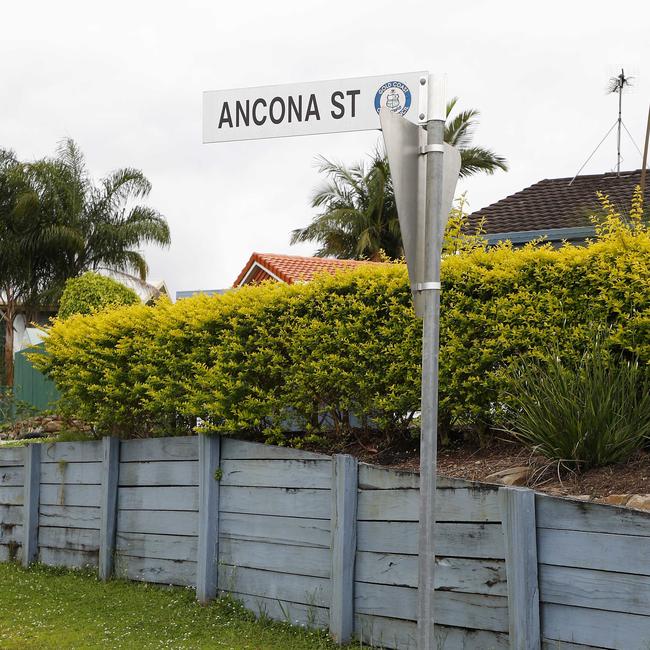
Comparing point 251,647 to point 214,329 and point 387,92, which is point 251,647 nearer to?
point 214,329

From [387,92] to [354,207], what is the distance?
36549 mm

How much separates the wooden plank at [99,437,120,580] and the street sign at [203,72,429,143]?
17.2 feet

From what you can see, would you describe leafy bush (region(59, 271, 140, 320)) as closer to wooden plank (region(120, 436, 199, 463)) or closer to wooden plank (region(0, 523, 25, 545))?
wooden plank (region(0, 523, 25, 545))

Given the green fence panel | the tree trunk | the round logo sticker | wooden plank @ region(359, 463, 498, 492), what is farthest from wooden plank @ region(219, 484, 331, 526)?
the tree trunk

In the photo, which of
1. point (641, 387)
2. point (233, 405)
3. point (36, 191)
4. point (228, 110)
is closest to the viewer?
point (228, 110)

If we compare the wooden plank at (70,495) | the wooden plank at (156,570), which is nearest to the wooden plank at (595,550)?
the wooden plank at (156,570)

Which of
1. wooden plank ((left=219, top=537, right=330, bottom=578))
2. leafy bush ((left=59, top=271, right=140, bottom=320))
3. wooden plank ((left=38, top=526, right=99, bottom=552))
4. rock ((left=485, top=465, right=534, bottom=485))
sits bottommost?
wooden plank ((left=38, top=526, right=99, bottom=552))

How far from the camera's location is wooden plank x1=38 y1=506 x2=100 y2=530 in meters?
9.69

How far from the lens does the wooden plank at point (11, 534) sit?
10648mm

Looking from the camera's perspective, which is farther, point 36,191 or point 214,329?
point 36,191

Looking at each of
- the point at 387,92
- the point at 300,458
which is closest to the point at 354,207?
the point at 300,458

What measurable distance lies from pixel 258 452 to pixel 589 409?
113 inches

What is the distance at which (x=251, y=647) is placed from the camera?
6715mm

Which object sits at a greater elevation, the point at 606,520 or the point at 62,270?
the point at 62,270
